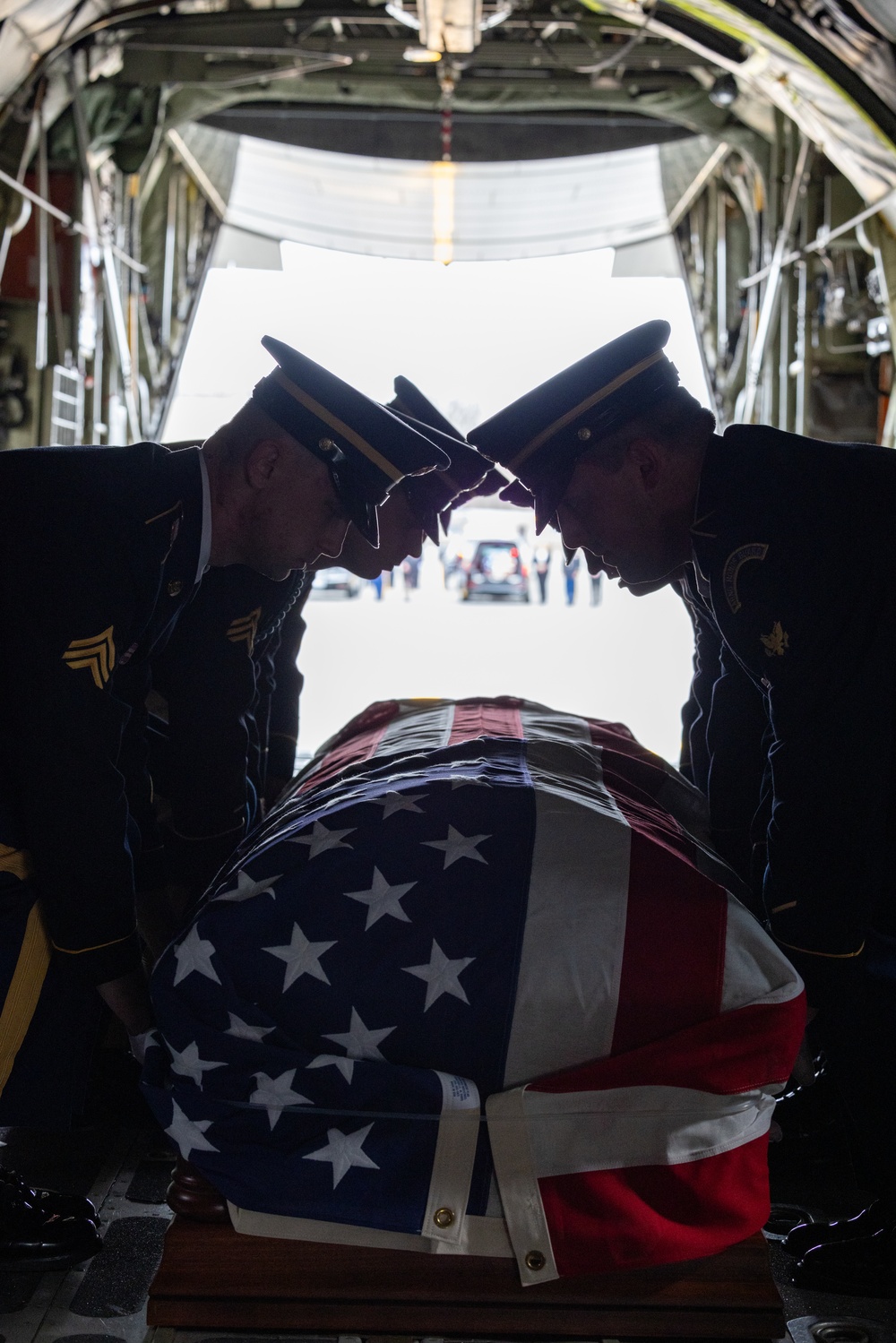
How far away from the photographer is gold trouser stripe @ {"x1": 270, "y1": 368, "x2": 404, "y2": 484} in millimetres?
1775

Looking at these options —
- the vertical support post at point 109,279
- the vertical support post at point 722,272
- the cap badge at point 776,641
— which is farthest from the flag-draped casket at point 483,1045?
the vertical support post at point 722,272

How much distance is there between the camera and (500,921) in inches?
59.5

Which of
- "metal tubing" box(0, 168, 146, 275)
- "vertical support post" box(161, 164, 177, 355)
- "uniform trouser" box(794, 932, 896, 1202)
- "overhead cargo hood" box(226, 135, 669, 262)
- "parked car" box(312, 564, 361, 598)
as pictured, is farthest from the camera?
"parked car" box(312, 564, 361, 598)

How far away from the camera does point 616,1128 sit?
144 cm

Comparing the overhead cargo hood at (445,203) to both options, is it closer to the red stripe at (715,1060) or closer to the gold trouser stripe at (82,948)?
the gold trouser stripe at (82,948)

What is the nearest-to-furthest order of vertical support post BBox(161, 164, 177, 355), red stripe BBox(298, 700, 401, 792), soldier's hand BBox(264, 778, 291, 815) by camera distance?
red stripe BBox(298, 700, 401, 792) → soldier's hand BBox(264, 778, 291, 815) → vertical support post BBox(161, 164, 177, 355)

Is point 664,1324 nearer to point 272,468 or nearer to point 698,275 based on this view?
point 272,468

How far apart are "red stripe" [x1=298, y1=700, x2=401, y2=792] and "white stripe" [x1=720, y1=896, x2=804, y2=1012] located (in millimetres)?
841

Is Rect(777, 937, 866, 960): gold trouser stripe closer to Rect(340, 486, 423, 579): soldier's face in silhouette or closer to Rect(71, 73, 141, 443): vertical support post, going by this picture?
Rect(340, 486, 423, 579): soldier's face in silhouette

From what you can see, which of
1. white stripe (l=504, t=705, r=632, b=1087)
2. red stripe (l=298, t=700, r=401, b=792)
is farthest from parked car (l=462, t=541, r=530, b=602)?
white stripe (l=504, t=705, r=632, b=1087)

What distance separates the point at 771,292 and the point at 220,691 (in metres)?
5.27

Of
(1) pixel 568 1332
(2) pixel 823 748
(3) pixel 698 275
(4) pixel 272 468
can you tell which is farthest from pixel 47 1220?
(3) pixel 698 275

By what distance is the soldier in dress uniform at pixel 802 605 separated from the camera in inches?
63.6

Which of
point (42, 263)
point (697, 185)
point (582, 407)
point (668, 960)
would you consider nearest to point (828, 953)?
point (668, 960)
